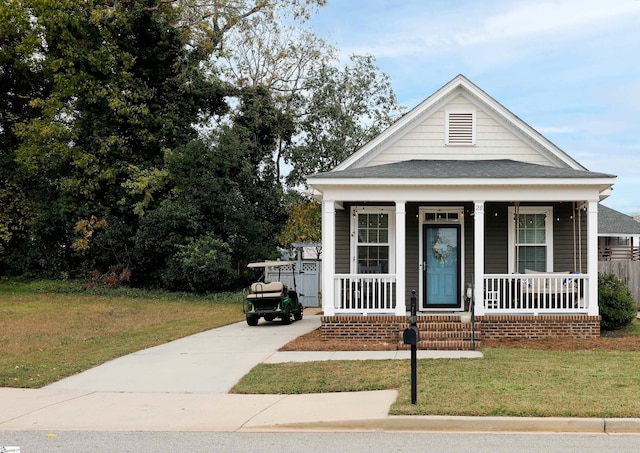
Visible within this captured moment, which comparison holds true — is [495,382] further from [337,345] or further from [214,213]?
[214,213]

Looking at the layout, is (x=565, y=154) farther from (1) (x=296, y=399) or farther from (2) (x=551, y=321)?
(1) (x=296, y=399)

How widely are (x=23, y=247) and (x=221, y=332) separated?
1938 centimetres

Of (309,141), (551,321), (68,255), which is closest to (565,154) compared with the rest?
(551,321)

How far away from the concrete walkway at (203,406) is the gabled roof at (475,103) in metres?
6.20

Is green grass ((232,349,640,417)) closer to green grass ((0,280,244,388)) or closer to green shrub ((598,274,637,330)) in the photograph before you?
green shrub ((598,274,637,330))

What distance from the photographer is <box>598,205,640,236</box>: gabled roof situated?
34156 millimetres

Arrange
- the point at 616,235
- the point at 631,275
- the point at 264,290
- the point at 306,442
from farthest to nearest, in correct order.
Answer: the point at 616,235 < the point at 631,275 < the point at 264,290 < the point at 306,442

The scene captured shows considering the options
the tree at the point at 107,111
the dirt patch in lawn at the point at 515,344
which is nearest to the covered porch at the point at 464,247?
the dirt patch in lawn at the point at 515,344

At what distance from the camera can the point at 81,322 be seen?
20922 mm

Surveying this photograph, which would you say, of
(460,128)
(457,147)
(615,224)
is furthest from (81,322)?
(615,224)

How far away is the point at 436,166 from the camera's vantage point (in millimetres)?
16859

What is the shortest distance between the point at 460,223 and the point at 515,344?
3973mm

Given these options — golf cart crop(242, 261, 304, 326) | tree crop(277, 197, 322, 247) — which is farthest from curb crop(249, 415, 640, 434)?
tree crop(277, 197, 322, 247)

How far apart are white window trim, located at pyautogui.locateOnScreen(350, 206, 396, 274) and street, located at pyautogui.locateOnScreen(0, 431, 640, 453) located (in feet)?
32.2
